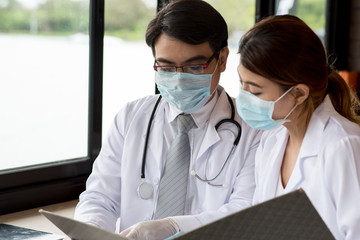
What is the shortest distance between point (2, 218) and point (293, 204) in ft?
4.54

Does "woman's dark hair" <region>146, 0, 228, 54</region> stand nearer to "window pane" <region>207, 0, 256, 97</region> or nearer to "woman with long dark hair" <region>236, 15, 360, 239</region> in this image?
"woman with long dark hair" <region>236, 15, 360, 239</region>

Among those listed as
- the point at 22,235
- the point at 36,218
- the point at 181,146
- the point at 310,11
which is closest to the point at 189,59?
the point at 181,146

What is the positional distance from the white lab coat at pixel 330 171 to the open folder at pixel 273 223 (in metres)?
0.30

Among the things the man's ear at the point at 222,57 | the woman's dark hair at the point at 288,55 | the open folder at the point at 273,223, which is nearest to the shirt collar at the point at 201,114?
the man's ear at the point at 222,57

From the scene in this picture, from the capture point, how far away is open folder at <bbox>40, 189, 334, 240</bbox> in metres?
1.00

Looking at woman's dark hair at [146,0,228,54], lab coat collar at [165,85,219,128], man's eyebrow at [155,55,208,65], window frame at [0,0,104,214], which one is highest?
woman's dark hair at [146,0,228,54]

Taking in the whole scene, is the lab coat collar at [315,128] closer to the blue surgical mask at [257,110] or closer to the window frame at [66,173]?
the blue surgical mask at [257,110]

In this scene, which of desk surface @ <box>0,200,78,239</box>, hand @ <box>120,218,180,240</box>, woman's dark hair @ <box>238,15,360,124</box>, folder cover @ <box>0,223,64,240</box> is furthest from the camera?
desk surface @ <box>0,200,78,239</box>

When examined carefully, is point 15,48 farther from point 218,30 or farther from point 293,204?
point 293,204

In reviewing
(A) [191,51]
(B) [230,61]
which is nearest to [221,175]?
(A) [191,51]

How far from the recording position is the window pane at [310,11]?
3604 mm

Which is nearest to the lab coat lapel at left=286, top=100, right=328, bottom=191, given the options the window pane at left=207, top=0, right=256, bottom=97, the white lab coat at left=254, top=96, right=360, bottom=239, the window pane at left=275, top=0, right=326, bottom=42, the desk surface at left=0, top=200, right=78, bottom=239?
the white lab coat at left=254, top=96, right=360, bottom=239

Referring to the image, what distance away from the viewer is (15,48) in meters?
2.21

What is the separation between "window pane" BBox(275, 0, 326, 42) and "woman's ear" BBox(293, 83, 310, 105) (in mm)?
2096
